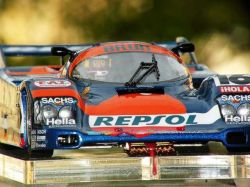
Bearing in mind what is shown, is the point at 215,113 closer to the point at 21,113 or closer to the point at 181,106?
the point at 181,106

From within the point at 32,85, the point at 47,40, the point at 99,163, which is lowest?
the point at 99,163

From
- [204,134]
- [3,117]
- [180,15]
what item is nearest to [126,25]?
[180,15]

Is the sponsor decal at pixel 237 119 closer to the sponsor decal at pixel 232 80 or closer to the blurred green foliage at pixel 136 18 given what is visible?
the sponsor decal at pixel 232 80

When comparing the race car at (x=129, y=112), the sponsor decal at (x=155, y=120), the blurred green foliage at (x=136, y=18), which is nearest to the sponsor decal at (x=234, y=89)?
the race car at (x=129, y=112)

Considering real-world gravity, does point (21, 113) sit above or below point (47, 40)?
below

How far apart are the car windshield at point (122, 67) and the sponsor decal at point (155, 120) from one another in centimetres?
131

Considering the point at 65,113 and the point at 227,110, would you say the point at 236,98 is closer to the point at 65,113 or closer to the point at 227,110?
the point at 227,110

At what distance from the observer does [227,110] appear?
12.3 m

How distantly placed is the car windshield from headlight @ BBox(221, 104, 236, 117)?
1325 millimetres

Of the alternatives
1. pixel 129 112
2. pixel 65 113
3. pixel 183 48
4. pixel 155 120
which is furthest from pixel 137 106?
pixel 183 48

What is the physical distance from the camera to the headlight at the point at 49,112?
12.1 metres

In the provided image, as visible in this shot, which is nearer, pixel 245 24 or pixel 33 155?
pixel 33 155

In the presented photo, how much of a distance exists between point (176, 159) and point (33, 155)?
1.49 meters

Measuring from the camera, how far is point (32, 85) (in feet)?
41.0
